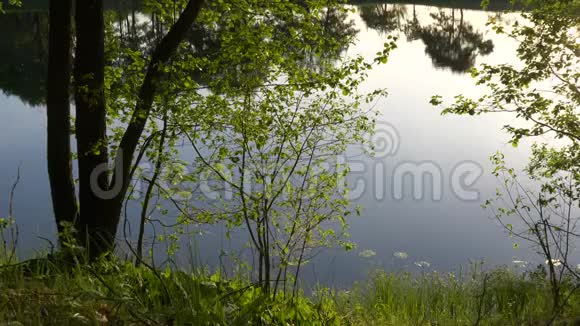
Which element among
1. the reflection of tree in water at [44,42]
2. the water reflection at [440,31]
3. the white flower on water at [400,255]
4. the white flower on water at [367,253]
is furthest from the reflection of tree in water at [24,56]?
the water reflection at [440,31]

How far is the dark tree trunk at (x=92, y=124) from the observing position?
6.44 metres

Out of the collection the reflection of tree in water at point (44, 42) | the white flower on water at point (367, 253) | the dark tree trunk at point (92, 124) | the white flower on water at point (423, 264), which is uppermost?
the reflection of tree in water at point (44, 42)

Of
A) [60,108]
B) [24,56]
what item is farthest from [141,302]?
[24,56]

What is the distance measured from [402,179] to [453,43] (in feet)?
88.7

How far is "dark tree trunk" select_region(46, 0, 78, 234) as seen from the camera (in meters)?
6.56

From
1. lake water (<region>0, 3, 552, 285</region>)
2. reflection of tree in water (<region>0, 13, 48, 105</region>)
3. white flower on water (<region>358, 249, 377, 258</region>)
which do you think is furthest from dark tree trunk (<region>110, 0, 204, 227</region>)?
reflection of tree in water (<region>0, 13, 48, 105</region>)

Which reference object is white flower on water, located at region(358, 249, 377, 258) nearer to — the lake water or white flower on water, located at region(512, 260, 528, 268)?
the lake water

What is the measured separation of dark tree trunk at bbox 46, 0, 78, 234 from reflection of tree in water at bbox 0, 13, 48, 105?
18.8 metres

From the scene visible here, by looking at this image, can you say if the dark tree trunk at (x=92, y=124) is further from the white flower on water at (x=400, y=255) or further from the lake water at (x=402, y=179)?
the white flower on water at (x=400, y=255)

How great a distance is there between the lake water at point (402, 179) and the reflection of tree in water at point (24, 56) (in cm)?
12

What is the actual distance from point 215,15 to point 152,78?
5.32ft

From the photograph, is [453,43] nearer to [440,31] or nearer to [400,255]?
[440,31]

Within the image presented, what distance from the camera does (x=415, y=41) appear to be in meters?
42.2

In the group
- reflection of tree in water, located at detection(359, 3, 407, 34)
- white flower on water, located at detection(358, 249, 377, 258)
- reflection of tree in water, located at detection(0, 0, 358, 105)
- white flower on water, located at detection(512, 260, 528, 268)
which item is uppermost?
reflection of tree in water, located at detection(359, 3, 407, 34)
